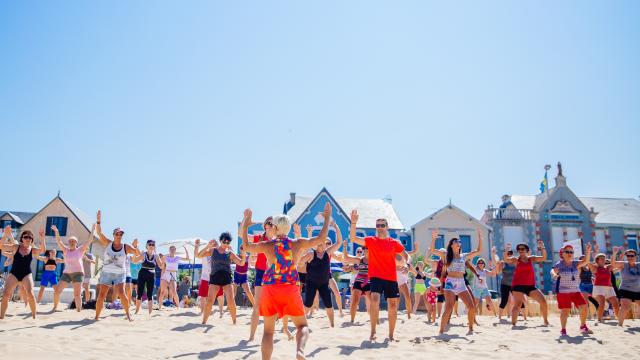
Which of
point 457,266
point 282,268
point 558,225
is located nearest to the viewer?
point 282,268

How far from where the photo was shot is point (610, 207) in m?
37.5

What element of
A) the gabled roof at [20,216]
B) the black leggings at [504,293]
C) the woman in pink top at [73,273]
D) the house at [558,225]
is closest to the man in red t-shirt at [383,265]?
the black leggings at [504,293]

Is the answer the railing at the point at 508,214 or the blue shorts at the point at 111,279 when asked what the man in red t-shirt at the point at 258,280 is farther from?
the railing at the point at 508,214

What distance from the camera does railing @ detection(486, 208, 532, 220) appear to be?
3512 cm

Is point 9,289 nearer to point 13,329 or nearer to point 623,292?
point 13,329

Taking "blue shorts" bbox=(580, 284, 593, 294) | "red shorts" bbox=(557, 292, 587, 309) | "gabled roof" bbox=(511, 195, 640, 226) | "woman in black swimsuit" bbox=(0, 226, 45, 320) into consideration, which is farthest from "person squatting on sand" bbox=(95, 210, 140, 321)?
"gabled roof" bbox=(511, 195, 640, 226)

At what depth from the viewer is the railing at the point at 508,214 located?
35125 millimetres

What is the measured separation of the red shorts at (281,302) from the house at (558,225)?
3347 centimetres

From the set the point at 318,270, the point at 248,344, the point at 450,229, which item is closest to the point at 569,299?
the point at 318,270

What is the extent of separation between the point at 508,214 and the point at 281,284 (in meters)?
34.5

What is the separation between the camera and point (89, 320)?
340 inches

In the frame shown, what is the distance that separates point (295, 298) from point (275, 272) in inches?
12.9

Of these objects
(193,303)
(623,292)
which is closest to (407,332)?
(623,292)

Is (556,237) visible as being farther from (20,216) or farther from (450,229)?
(20,216)
